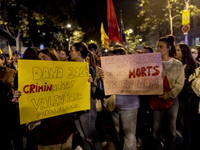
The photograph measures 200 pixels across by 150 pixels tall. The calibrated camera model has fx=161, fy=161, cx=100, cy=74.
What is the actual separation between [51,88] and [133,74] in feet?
4.28

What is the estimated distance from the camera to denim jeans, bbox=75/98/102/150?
2695 mm

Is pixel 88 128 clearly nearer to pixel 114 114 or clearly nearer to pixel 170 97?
pixel 114 114

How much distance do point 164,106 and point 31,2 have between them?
18.2m

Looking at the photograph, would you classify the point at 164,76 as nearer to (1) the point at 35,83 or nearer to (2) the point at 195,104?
(2) the point at 195,104

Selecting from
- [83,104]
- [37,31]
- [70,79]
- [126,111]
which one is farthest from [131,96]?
[37,31]

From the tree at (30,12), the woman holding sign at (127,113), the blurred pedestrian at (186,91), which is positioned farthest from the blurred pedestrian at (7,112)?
the tree at (30,12)

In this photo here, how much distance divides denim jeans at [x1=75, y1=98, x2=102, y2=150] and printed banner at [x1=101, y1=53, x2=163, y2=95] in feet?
1.58

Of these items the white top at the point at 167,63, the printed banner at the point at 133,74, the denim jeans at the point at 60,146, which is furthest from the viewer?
the white top at the point at 167,63

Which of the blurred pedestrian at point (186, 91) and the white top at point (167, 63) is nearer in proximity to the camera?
the white top at point (167, 63)

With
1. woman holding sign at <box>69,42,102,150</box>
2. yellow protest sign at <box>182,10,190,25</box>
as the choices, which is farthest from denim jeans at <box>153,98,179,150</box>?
yellow protest sign at <box>182,10,190,25</box>

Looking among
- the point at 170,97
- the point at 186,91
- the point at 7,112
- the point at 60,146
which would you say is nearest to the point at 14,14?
the point at 7,112

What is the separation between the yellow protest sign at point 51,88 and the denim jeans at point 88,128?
0.73 ft

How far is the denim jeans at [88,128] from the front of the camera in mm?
2695

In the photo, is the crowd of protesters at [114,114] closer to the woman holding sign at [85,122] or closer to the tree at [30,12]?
the woman holding sign at [85,122]
